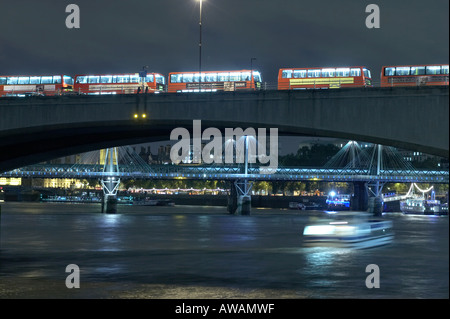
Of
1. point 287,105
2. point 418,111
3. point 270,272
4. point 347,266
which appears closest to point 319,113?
point 287,105

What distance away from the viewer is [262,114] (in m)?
49.2

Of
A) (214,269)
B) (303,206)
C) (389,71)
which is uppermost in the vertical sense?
(389,71)

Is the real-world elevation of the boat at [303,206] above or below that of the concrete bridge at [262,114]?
below

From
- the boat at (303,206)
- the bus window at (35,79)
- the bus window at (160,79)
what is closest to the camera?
the bus window at (160,79)

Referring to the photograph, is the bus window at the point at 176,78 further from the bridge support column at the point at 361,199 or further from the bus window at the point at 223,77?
the bridge support column at the point at 361,199

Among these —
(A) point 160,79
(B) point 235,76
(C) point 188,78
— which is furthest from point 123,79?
(B) point 235,76

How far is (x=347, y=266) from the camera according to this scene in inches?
1308

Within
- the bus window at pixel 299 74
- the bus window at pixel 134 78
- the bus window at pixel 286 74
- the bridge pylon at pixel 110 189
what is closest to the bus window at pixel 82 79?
the bus window at pixel 134 78

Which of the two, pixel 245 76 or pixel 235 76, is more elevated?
pixel 245 76

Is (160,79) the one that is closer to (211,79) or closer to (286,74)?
(211,79)

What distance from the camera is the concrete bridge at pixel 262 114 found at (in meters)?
43.5

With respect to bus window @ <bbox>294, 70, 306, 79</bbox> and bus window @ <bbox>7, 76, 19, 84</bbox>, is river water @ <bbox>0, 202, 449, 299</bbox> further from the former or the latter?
bus window @ <bbox>7, 76, 19, 84</bbox>
